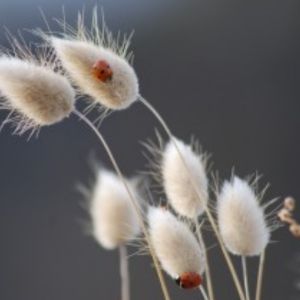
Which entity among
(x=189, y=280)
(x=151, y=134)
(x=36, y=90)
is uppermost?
(x=151, y=134)

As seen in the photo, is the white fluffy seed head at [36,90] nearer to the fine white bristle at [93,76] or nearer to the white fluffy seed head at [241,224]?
the fine white bristle at [93,76]

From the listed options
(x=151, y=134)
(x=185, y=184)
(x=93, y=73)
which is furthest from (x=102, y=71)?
(x=151, y=134)

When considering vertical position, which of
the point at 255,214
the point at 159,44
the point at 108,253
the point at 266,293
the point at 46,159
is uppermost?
the point at 159,44

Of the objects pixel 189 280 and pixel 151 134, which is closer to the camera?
pixel 189 280

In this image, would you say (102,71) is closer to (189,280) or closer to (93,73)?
(93,73)

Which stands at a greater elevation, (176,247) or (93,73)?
(93,73)

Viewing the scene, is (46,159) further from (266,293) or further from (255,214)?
(255,214)

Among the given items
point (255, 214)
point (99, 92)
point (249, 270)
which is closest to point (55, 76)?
point (99, 92)
